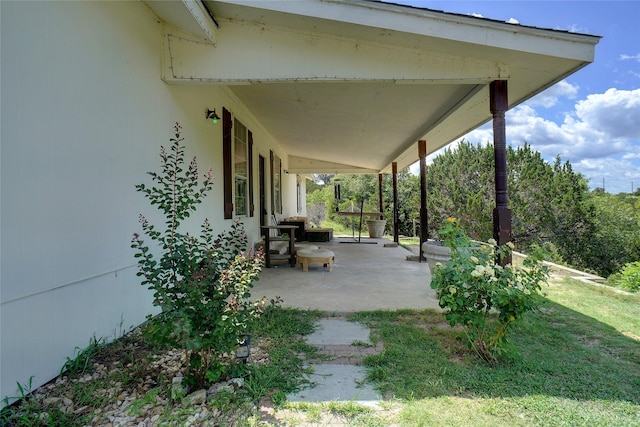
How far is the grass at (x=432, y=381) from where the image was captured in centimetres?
170

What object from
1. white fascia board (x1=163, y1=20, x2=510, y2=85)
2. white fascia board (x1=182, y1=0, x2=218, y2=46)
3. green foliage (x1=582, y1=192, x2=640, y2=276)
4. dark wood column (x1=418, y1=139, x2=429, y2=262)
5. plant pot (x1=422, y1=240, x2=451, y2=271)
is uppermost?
white fascia board (x1=182, y1=0, x2=218, y2=46)

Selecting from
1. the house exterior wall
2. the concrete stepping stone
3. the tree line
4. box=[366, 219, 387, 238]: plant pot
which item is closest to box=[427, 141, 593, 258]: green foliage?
the tree line

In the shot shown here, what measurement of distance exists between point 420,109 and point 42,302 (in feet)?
16.4

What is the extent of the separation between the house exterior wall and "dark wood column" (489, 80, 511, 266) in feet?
11.9

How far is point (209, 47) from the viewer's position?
11.1ft

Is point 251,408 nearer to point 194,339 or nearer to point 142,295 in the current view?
point 194,339

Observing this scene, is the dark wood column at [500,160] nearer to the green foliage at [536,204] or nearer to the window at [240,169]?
the window at [240,169]

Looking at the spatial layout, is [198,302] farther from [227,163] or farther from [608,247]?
[608,247]

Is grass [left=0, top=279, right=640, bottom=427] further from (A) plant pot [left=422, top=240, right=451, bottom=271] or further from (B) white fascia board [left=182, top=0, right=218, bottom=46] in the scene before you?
(B) white fascia board [left=182, top=0, right=218, bottom=46]

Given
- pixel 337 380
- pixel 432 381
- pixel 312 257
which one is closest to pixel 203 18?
pixel 337 380

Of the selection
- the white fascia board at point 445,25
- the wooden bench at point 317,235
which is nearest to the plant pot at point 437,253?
Result: the white fascia board at point 445,25

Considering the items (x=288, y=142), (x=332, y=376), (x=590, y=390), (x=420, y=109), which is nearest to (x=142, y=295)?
(x=332, y=376)

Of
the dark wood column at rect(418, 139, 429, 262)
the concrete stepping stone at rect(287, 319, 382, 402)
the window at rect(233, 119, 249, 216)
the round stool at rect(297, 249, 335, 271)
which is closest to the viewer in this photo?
the concrete stepping stone at rect(287, 319, 382, 402)

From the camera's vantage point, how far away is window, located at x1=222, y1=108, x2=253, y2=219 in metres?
5.16
